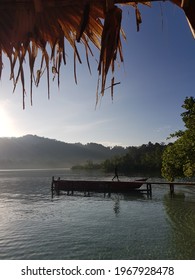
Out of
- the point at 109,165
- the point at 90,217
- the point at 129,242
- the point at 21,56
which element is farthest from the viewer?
the point at 109,165

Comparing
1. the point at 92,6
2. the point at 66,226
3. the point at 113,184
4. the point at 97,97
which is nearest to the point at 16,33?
the point at 92,6

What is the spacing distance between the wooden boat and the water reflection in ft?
29.3

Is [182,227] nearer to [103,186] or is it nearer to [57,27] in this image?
[57,27]

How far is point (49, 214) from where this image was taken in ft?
117

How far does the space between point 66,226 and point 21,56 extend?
27.2 metres

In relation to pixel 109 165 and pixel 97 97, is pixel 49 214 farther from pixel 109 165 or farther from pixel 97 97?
pixel 109 165

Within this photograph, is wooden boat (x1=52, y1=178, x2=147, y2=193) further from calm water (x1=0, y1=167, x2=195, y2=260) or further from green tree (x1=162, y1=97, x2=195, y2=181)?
green tree (x1=162, y1=97, x2=195, y2=181)

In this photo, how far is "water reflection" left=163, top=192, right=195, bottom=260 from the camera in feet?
65.7

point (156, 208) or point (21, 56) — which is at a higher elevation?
point (21, 56)

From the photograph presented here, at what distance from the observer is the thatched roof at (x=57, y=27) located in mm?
2551

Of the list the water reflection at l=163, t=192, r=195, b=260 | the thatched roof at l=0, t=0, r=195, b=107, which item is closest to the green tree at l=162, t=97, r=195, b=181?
the water reflection at l=163, t=192, r=195, b=260

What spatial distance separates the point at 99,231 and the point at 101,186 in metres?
29.3

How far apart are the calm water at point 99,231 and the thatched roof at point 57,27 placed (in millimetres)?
18124

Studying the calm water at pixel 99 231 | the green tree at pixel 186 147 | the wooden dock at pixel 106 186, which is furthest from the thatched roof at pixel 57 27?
the wooden dock at pixel 106 186
